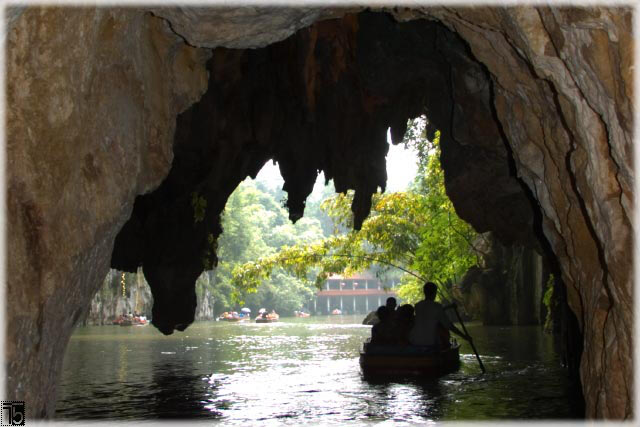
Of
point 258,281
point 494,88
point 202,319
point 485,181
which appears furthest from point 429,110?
point 202,319

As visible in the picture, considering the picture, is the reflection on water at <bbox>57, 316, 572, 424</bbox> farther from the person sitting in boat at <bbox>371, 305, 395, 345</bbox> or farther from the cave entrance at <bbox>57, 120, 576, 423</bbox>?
the person sitting in boat at <bbox>371, 305, 395, 345</bbox>

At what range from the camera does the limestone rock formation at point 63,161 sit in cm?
502

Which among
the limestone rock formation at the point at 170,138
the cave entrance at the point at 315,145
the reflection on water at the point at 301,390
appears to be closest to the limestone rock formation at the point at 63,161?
the limestone rock formation at the point at 170,138

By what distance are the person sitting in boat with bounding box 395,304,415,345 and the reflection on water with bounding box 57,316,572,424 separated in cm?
110

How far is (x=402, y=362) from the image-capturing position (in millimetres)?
12906

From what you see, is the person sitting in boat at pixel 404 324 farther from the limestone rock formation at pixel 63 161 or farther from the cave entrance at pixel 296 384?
the limestone rock formation at pixel 63 161

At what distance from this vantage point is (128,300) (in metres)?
47.3

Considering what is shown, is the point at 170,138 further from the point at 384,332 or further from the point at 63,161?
the point at 384,332

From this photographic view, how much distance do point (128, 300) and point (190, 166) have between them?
3578 centimetres

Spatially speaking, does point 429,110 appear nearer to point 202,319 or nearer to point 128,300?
point 128,300
